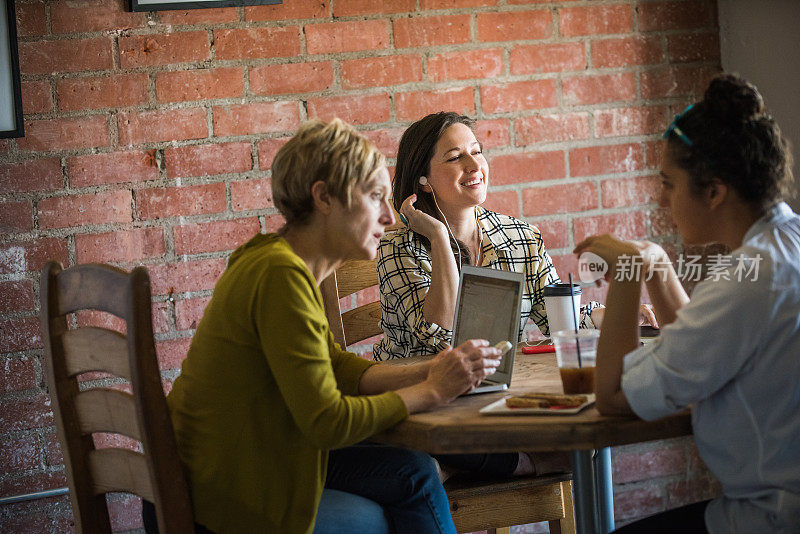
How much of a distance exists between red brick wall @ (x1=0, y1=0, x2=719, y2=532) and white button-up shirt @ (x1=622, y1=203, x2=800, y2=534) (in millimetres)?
1385

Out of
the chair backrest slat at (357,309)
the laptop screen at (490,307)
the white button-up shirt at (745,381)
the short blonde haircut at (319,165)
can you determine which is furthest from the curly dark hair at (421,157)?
the white button-up shirt at (745,381)

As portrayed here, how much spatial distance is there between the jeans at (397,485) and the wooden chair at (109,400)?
363 millimetres

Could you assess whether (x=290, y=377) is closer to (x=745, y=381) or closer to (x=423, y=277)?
(x=745, y=381)

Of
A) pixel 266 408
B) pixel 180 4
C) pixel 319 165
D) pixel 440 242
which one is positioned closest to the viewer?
pixel 266 408

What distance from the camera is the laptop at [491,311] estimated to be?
150 cm

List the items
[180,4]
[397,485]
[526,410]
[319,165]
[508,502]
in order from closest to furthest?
1. [526,410]
2. [319,165]
3. [397,485]
4. [508,502]
5. [180,4]

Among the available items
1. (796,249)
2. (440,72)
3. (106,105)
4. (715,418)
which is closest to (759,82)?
(440,72)

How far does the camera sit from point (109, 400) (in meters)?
1.34

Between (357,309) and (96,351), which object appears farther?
(357,309)

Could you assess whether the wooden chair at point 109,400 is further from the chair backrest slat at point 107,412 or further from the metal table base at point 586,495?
the metal table base at point 586,495

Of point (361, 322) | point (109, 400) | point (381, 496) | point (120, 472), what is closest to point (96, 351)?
point (109, 400)

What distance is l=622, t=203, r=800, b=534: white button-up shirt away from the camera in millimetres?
1123

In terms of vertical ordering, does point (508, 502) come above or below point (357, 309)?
below

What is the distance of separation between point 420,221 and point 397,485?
0.72m
